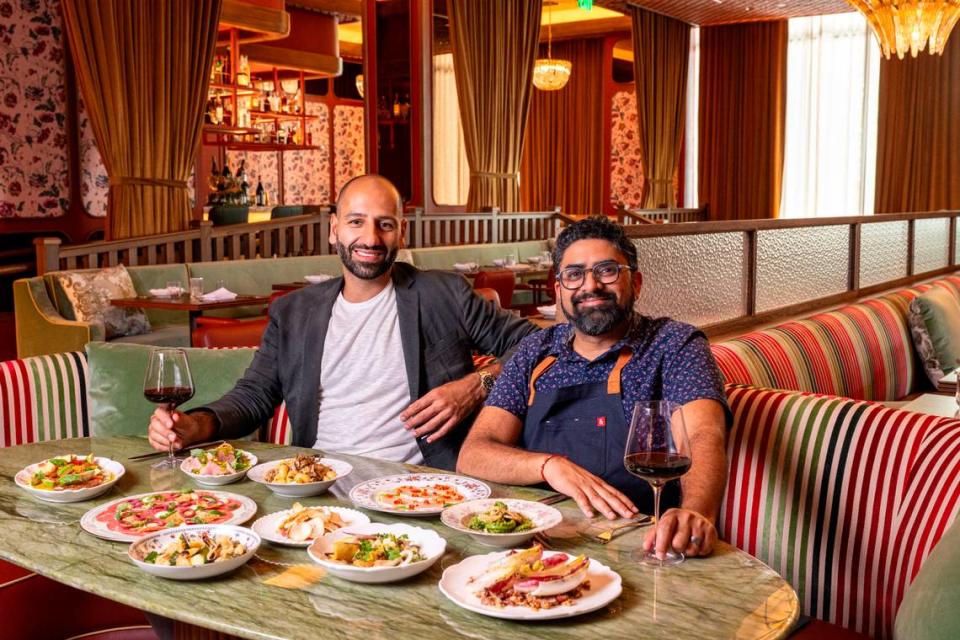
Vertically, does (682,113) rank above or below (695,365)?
above

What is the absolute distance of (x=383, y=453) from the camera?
96.7 inches

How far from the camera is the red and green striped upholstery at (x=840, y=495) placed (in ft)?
6.59

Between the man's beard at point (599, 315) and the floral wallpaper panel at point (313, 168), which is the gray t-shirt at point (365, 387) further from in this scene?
the floral wallpaper panel at point (313, 168)

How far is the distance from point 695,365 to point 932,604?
2.79 ft

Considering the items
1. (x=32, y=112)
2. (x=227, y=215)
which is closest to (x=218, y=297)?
(x=227, y=215)

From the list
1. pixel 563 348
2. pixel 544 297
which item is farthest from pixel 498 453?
pixel 544 297

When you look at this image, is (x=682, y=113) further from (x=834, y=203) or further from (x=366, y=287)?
(x=366, y=287)

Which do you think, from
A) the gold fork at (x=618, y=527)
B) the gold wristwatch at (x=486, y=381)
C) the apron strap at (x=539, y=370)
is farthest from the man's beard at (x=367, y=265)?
the gold fork at (x=618, y=527)

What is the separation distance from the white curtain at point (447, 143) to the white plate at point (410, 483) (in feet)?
28.0

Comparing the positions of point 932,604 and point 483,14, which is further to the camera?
point 483,14

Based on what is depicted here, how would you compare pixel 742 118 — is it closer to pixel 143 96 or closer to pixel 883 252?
pixel 883 252

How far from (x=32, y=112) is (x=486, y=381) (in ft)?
20.4

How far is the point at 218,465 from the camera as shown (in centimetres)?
193

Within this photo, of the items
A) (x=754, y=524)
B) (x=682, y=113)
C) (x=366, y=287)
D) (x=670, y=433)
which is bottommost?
(x=754, y=524)
